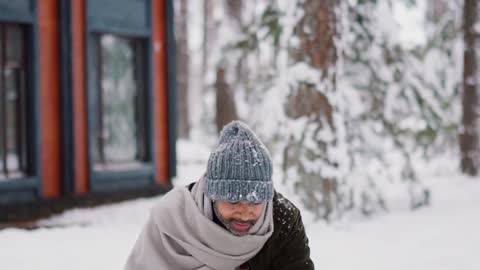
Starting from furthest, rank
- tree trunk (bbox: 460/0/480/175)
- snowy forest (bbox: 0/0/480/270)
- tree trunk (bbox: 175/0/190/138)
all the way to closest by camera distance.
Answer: tree trunk (bbox: 175/0/190/138) → tree trunk (bbox: 460/0/480/175) → snowy forest (bbox: 0/0/480/270)

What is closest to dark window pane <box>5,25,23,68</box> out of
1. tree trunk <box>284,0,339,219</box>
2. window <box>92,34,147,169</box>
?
window <box>92,34,147,169</box>

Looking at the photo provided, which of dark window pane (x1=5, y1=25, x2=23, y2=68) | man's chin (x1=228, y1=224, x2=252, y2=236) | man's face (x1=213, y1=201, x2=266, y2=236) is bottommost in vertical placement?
man's chin (x1=228, y1=224, x2=252, y2=236)

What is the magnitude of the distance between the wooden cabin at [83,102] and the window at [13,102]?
0.04ft

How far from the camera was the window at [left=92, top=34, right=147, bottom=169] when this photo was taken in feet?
33.7

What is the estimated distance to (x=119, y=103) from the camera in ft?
35.0

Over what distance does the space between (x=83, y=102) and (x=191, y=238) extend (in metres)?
7.53

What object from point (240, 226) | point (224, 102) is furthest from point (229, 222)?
point (224, 102)

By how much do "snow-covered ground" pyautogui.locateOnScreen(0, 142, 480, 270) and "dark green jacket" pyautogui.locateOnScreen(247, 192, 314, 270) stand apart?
2.60m

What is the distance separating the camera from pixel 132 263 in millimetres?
2791

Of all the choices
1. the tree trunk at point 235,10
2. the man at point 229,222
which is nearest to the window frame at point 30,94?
the tree trunk at point 235,10

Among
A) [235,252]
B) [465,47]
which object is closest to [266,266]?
[235,252]

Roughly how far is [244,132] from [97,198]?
24.9ft

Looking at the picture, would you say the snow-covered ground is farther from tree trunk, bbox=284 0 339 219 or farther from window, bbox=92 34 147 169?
window, bbox=92 34 147 169

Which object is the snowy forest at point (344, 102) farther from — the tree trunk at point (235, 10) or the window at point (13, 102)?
the tree trunk at point (235, 10)
